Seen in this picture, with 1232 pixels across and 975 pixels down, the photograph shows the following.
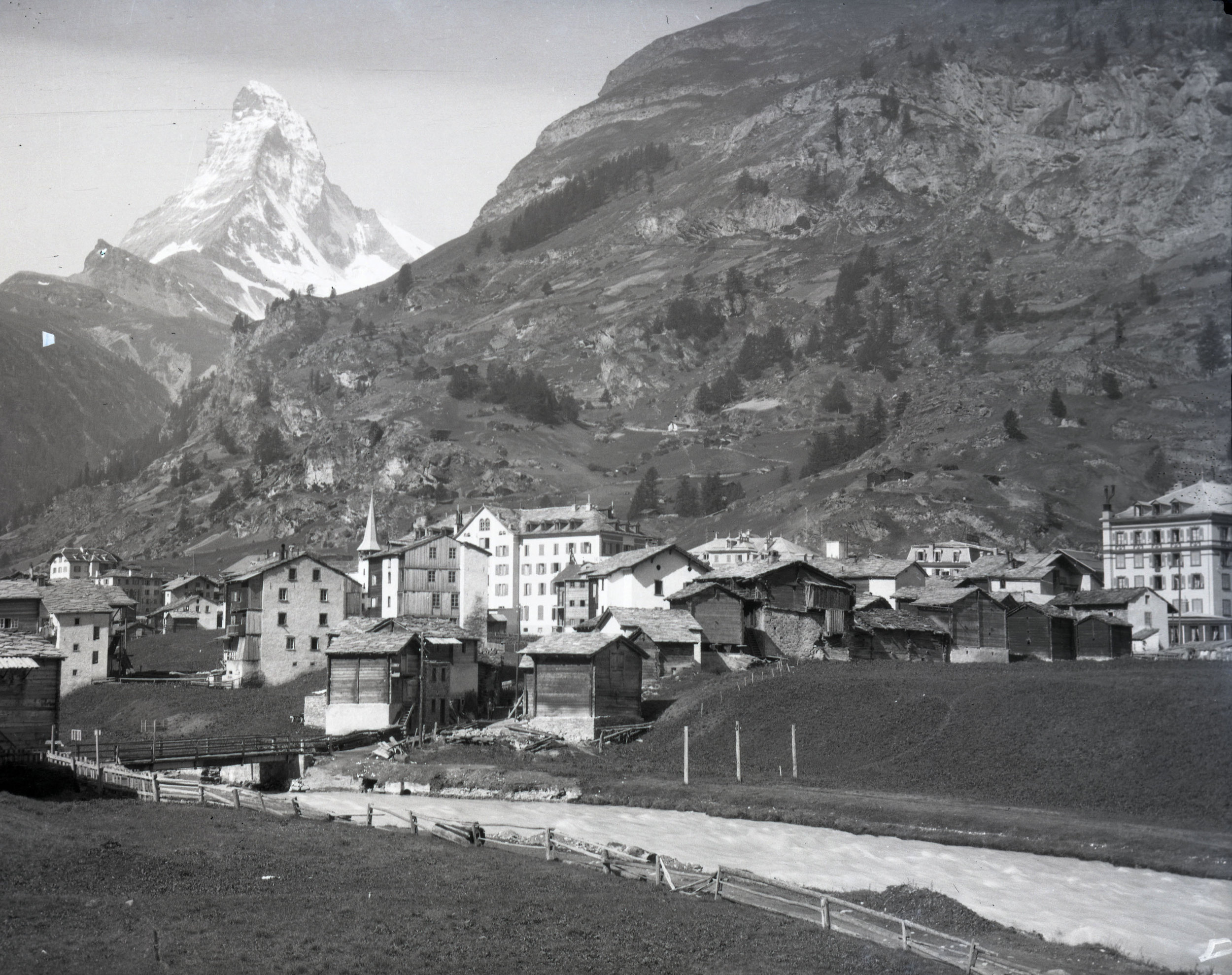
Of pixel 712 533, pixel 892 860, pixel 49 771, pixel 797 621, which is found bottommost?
pixel 892 860

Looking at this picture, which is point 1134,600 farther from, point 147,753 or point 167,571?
point 167,571

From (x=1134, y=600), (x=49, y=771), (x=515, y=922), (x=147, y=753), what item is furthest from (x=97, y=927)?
(x=1134, y=600)

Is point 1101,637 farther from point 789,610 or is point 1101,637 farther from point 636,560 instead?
point 636,560

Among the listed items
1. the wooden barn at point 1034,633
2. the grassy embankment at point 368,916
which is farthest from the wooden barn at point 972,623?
the grassy embankment at point 368,916

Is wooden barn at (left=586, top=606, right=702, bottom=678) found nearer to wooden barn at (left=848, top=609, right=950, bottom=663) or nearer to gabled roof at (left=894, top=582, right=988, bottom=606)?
wooden barn at (left=848, top=609, right=950, bottom=663)

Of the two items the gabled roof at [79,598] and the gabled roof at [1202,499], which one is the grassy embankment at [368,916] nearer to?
the gabled roof at [79,598]

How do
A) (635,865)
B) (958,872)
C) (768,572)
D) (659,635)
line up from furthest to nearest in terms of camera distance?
(768,572), (659,635), (958,872), (635,865)

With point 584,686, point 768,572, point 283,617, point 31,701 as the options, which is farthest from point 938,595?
point 31,701
